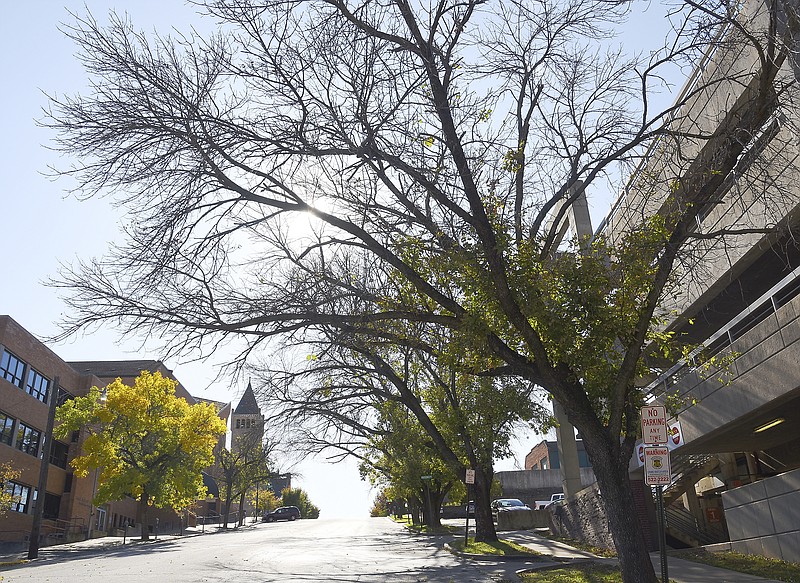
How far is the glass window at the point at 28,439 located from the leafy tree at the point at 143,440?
4.61 ft

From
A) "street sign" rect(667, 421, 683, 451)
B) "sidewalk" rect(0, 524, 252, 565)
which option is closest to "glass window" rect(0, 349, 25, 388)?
"sidewalk" rect(0, 524, 252, 565)

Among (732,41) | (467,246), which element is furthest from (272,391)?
(732,41)

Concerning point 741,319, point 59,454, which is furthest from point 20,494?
point 741,319

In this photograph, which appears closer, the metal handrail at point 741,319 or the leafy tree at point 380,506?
the metal handrail at point 741,319

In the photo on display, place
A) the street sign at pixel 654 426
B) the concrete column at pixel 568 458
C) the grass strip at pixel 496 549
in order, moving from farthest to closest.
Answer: the concrete column at pixel 568 458 < the grass strip at pixel 496 549 < the street sign at pixel 654 426

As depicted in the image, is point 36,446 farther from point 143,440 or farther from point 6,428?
point 143,440

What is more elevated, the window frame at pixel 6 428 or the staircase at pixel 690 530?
the window frame at pixel 6 428

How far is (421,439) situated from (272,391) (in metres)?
11.6

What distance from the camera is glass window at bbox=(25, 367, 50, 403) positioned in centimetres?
3869

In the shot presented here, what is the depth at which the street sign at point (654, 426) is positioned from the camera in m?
9.43

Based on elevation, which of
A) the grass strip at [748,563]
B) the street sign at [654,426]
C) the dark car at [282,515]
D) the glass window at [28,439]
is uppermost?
the glass window at [28,439]

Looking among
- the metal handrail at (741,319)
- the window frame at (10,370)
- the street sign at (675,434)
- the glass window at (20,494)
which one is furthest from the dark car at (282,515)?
the street sign at (675,434)

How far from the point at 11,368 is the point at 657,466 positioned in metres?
36.5

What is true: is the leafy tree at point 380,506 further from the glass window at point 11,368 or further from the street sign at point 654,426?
the street sign at point 654,426
